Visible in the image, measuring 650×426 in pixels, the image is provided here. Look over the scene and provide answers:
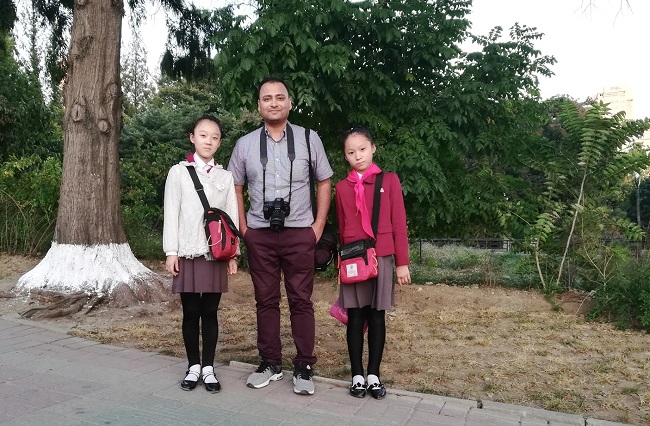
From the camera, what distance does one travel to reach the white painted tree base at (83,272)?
6.47 meters

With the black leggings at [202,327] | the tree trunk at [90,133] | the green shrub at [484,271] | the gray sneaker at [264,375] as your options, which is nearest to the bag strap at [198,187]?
Answer: the black leggings at [202,327]

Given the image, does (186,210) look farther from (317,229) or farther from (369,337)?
(369,337)

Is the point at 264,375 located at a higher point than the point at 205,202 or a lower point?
lower

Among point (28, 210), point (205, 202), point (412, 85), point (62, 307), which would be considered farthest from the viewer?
point (28, 210)

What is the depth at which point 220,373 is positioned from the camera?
4035 mm

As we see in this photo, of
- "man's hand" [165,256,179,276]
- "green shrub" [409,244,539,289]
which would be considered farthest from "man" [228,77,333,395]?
"green shrub" [409,244,539,289]

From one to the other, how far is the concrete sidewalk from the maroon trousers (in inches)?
10.8

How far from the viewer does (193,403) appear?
3.41 m

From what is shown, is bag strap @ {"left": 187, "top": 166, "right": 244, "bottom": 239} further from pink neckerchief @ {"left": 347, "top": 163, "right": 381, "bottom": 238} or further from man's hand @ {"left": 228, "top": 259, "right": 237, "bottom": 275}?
pink neckerchief @ {"left": 347, "top": 163, "right": 381, "bottom": 238}

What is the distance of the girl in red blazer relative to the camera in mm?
3675

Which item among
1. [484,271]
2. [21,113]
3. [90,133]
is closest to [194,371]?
[90,133]

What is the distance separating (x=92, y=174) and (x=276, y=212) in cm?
410

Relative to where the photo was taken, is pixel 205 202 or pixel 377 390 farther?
pixel 205 202

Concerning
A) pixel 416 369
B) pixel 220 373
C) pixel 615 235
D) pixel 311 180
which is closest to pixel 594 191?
pixel 615 235
